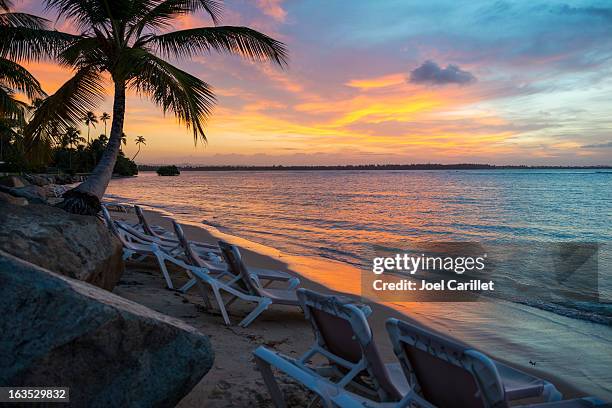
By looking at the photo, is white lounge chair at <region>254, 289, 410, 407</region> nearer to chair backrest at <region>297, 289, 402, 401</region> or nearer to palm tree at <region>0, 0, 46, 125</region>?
chair backrest at <region>297, 289, 402, 401</region>

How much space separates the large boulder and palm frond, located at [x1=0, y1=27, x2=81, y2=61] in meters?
10.7

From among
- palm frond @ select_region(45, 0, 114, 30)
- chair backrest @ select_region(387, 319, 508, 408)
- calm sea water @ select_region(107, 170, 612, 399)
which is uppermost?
palm frond @ select_region(45, 0, 114, 30)

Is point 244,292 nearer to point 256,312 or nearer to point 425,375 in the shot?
point 256,312

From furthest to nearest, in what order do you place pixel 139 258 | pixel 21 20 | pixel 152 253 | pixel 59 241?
pixel 21 20, pixel 139 258, pixel 152 253, pixel 59 241

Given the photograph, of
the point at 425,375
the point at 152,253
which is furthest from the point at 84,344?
the point at 152,253

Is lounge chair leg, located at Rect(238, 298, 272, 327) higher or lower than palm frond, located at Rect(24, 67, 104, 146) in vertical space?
lower

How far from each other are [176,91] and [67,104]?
309cm

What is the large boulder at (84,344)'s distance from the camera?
2.41m

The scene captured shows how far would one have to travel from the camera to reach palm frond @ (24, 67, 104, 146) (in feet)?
35.5

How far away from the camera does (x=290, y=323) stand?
5852mm

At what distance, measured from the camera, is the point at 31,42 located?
1220 centimetres

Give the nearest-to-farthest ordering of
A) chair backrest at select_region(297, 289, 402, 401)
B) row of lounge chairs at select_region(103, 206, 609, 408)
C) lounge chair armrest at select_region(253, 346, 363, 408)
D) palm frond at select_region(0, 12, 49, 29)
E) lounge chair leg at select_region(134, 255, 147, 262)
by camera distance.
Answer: row of lounge chairs at select_region(103, 206, 609, 408) → lounge chair armrest at select_region(253, 346, 363, 408) → chair backrest at select_region(297, 289, 402, 401) → lounge chair leg at select_region(134, 255, 147, 262) → palm frond at select_region(0, 12, 49, 29)

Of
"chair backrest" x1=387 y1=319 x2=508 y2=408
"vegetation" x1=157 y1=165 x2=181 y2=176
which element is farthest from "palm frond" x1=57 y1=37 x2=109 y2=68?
"vegetation" x1=157 y1=165 x2=181 y2=176

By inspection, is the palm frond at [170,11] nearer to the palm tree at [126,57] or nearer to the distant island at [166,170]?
the palm tree at [126,57]
